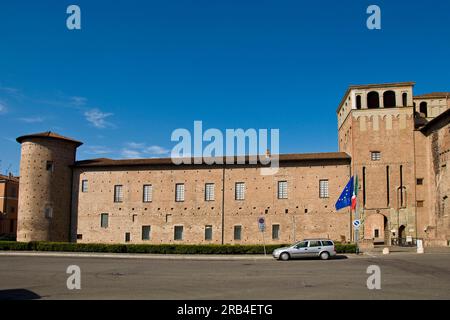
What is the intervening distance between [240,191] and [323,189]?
297 inches

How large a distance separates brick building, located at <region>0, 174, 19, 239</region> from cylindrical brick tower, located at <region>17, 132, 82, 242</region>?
25409 millimetres

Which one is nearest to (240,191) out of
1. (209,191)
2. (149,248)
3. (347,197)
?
(209,191)

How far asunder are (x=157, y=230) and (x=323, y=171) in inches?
647

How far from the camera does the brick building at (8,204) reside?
64188 millimetres

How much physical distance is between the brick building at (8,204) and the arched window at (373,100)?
170ft

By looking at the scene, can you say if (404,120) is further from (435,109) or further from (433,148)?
(435,109)

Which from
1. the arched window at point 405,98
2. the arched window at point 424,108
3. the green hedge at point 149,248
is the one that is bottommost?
the green hedge at point 149,248

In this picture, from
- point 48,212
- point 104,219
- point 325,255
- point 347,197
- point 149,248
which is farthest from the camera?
point 104,219

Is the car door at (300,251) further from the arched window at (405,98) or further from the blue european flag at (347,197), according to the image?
the arched window at (405,98)

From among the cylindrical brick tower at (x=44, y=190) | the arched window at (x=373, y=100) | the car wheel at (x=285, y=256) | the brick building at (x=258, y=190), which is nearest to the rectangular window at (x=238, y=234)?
the brick building at (x=258, y=190)

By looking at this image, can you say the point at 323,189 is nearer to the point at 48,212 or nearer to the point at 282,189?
the point at 282,189

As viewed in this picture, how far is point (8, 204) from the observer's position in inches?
2566

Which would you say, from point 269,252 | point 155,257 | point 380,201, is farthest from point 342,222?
point 155,257

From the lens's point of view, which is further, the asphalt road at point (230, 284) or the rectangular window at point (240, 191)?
the rectangular window at point (240, 191)
